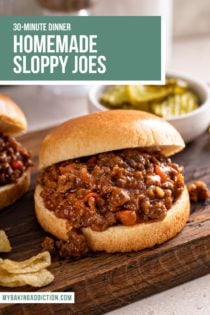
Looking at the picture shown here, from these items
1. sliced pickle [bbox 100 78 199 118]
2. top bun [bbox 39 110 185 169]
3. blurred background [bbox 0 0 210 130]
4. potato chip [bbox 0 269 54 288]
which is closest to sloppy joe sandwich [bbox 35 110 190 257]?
top bun [bbox 39 110 185 169]

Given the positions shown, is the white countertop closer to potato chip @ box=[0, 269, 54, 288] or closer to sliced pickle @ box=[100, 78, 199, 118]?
potato chip @ box=[0, 269, 54, 288]

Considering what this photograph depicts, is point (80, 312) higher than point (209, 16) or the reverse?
the reverse

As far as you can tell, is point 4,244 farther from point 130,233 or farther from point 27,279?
point 130,233

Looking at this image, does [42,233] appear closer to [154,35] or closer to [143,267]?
[143,267]

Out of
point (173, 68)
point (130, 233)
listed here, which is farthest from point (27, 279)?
point (173, 68)

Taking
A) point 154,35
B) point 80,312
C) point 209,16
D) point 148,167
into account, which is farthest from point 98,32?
point 209,16
